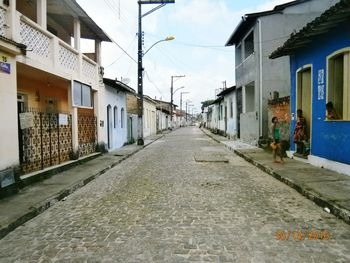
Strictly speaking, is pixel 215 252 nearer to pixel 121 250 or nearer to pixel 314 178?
pixel 121 250

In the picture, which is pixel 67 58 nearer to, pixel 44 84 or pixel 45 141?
pixel 44 84

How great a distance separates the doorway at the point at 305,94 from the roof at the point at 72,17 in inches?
311

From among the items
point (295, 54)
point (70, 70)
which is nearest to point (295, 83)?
point (295, 54)

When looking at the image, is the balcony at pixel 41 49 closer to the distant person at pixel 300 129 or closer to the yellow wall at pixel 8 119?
the yellow wall at pixel 8 119

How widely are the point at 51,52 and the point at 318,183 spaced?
8.26 metres

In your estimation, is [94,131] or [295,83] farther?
[94,131]

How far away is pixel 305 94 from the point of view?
12297 mm

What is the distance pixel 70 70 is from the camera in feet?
39.8

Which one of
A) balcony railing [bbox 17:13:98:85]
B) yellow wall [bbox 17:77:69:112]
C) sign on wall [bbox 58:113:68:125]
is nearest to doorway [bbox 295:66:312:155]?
balcony railing [bbox 17:13:98:85]

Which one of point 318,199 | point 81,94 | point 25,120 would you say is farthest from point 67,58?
point 318,199

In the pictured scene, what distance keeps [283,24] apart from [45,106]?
12319mm

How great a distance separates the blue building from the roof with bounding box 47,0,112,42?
7.00 m

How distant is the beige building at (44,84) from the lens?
25.1ft

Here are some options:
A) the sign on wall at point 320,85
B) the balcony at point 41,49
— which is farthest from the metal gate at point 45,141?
the sign on wall at point 320,85
